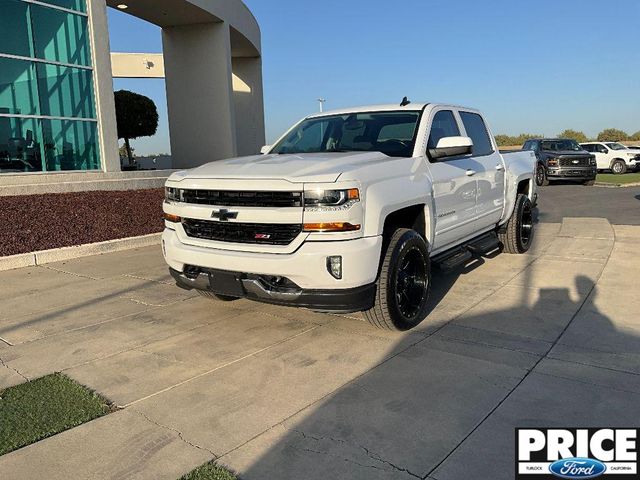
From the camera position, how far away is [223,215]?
4078mm

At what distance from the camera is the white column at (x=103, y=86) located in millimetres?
12859

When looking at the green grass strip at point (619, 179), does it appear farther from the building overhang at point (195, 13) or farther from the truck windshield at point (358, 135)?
the truck windshield at point (358, 135)

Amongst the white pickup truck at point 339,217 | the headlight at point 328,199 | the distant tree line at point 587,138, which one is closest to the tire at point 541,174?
the white pickup truck at point 339,217

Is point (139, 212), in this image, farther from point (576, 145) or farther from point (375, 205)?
point (576, 145)

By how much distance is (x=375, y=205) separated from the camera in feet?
12.9

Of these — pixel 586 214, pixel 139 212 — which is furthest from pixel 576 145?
pixel 139 212

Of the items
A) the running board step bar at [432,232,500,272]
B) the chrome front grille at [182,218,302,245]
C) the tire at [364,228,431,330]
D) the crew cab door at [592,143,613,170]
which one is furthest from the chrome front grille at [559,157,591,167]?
the chrome front grille at [182,218,302,245]

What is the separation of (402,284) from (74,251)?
235 inches

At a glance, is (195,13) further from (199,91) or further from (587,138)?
(587,138)

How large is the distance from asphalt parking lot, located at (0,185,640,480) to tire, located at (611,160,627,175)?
79.7 ft

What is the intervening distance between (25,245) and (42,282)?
1.68 metres

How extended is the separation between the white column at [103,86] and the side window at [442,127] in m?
9.97

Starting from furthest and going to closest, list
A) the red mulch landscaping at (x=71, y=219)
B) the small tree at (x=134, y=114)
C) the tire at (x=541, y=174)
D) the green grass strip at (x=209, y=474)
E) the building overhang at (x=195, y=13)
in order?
the small tree at (x=134, y=114), the tire at (x=541, y=174), the building overhang at (x=195, y=13), the red mulch landscaping at (x=71, y=219), the green grass strip at (x=209, y=474)

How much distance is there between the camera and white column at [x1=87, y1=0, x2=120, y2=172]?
42.2 feet
